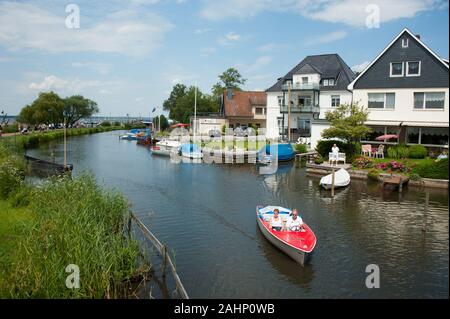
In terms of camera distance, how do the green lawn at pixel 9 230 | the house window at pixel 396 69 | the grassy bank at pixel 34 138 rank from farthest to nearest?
the grassy bank at pixel 34 138 → the house window at pixel 396 69 → the green lawn at pixel 9 230

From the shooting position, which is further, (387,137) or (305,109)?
(305,109)

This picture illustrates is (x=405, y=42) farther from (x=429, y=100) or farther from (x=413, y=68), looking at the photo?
(x=429, y=100)

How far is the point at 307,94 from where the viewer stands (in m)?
58.4

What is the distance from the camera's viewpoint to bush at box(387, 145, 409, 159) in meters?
36.9

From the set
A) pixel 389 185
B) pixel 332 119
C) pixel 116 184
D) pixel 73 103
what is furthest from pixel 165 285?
pixel 73 103

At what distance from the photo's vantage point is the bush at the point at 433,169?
3083 cm

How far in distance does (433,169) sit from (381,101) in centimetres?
1164

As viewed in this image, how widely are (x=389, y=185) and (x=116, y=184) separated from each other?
20.9 meters

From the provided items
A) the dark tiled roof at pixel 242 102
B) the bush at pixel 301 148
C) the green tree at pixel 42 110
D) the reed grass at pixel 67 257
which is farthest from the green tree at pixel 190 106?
the reed grass at pixel 67 257

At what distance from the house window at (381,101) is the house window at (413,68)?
96.6 inches

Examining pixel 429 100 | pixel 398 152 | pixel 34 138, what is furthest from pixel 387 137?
pixel 34 138

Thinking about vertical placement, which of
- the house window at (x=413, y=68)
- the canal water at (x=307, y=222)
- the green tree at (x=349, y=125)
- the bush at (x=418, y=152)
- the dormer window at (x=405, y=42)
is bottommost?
the canal water at (x=307, y=222)

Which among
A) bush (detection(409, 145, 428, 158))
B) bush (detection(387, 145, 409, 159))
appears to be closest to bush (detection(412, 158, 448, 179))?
bush (detection(409, 145, 428, 158))

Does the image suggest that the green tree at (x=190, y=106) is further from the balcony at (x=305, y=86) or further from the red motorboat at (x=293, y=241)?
the red motorboat at (x=293, y=241)
